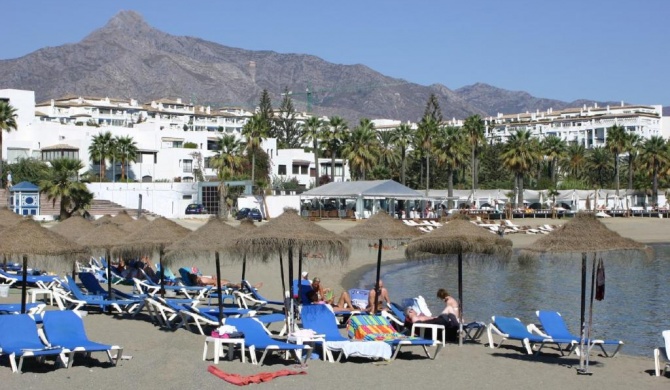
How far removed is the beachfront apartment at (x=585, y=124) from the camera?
429 ft

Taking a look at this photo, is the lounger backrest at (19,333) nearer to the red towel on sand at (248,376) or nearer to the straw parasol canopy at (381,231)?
the red towel on sand at (248,376)

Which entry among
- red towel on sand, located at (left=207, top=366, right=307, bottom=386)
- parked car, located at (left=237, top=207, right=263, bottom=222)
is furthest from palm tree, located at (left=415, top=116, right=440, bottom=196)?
red towel on sand, located at (left=207, top=366, right=307, bottom=386)

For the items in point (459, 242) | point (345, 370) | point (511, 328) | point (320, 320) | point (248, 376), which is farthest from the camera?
point (459, 242)

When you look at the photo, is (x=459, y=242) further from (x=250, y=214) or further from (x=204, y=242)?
(x=250, y=214)

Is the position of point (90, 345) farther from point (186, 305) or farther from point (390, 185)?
point (390, 185)

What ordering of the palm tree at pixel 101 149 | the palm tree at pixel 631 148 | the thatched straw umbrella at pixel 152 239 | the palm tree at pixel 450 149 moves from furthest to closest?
the palm tree at pixel 631 148
the palm tree at pixel 450 149
the palm tree at pixel 101 149
the thatched straw umbrella at pixel 152 239

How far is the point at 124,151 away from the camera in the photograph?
2808 inches

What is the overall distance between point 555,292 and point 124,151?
51.4m

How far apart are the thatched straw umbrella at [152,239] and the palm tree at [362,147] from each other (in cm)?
5194

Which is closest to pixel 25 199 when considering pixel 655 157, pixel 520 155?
pixel 520 155

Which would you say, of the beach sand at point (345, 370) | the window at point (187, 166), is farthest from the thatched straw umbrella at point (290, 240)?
the window at point (187, 166)

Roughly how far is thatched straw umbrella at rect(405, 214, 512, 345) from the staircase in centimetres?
4009

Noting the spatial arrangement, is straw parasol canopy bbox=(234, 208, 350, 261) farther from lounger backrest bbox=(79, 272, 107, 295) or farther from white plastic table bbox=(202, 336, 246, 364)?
lounger backrest bbox=(79, 272, 107, 295)

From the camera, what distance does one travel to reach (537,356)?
13.6 meters
